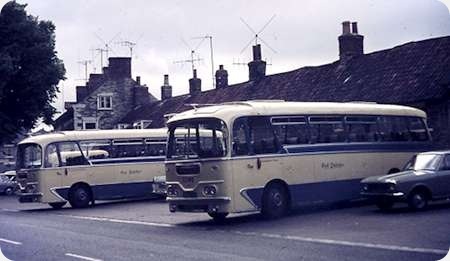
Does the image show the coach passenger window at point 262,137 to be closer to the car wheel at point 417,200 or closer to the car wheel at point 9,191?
the car wheel at point 417,200

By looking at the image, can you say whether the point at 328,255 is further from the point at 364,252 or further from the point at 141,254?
the point at 141,254

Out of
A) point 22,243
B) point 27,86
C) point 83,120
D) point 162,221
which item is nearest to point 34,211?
point 27,86

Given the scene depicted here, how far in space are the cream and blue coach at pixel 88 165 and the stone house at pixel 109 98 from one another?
931 inches

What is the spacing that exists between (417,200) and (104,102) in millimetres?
41347

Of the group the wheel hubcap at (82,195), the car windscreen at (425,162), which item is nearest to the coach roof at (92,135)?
the wheel hubcap at (82,195)

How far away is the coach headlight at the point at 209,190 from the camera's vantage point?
16.3m

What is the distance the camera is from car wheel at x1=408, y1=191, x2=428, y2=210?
54.6 ft

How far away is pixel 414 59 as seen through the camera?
89.4 ft

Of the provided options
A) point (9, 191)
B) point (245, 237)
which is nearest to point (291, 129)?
point (245, 237)

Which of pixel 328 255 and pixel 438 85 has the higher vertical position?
pixel 438 85

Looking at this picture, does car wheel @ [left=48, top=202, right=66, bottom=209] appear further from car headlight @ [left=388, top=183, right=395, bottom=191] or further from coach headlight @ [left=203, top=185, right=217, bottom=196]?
car headlight @ [left=388, top=183, right=395, bottom=191]

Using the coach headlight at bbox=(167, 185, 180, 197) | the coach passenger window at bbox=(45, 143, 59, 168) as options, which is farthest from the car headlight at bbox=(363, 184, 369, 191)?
the coach passenger window at bbox=(45, 143, 59, 168)

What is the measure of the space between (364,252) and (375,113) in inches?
383

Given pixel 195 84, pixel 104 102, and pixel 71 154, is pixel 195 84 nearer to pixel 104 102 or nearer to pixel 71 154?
pixel 104 102
